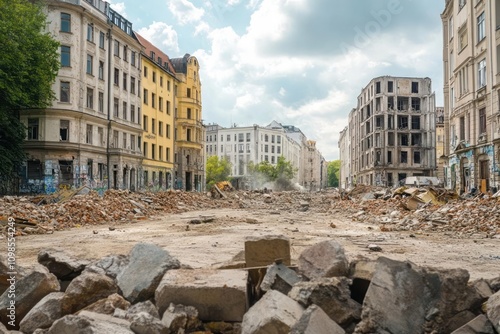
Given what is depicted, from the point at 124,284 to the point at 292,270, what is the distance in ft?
6.92

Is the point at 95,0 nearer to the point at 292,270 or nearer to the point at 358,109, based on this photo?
the point at 292,270

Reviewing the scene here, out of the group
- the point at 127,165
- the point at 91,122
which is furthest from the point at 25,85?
the point at 127,165

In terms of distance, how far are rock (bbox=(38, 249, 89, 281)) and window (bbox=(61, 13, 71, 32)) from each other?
35.8 meters

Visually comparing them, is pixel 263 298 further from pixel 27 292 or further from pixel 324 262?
pixel 27 292

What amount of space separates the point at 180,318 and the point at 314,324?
1.46 metres

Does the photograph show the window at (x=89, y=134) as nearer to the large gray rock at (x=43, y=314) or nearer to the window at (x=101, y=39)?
the window at (x=101, y=39)

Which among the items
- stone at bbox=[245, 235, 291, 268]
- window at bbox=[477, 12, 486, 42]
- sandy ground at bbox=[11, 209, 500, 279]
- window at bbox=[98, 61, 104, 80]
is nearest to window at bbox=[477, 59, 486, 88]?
window at bbox=[477, 12, 486, 42]

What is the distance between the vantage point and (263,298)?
417 centimetres

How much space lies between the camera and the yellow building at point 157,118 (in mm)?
48781

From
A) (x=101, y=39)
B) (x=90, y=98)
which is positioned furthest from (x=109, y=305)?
(x=101, y=39)

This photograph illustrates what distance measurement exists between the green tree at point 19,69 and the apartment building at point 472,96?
105 ft

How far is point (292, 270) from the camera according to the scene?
495 cm

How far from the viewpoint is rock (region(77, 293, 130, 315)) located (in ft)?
14.3

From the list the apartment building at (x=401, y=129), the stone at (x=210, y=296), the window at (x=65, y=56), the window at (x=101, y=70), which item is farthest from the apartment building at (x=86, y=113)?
the apartment building at (x=401, y=129)
